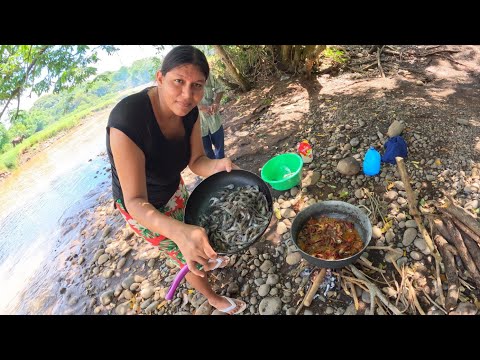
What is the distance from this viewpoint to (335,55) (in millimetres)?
8320

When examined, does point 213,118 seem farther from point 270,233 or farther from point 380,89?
point 380,89

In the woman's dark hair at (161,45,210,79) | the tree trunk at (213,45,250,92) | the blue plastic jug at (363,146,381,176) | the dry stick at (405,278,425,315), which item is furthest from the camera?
the tree trunk at (213,45,250,92)

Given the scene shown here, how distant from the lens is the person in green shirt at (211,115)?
4.80 meters

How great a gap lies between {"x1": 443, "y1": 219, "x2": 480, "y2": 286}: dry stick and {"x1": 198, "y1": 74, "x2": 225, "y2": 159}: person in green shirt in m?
3.62

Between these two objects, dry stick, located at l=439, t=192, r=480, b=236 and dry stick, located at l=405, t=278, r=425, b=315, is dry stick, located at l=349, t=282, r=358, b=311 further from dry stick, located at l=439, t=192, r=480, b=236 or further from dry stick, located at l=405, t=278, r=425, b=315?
dry stick, located at l=439, t=192, r=480, b=236

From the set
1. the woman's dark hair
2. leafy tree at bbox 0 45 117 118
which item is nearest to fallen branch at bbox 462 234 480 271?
the woman's dark hair

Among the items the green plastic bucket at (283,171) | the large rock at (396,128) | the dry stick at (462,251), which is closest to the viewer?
the dry stick at (462,251)

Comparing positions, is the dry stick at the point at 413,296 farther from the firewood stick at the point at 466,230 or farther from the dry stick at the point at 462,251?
the firewood stick at the point at 466,230

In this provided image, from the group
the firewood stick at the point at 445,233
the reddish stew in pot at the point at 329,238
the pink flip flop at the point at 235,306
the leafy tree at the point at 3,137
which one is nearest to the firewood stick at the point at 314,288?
the reddish stew in pot at the point at 329,238

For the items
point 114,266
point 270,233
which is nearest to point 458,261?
point 270,233

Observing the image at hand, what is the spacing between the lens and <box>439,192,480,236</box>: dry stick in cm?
321

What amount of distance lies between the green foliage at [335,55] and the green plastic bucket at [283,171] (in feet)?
16.3

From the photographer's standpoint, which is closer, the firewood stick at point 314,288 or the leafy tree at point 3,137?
the firewood stick at point 314,288

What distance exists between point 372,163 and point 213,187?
274 cm
